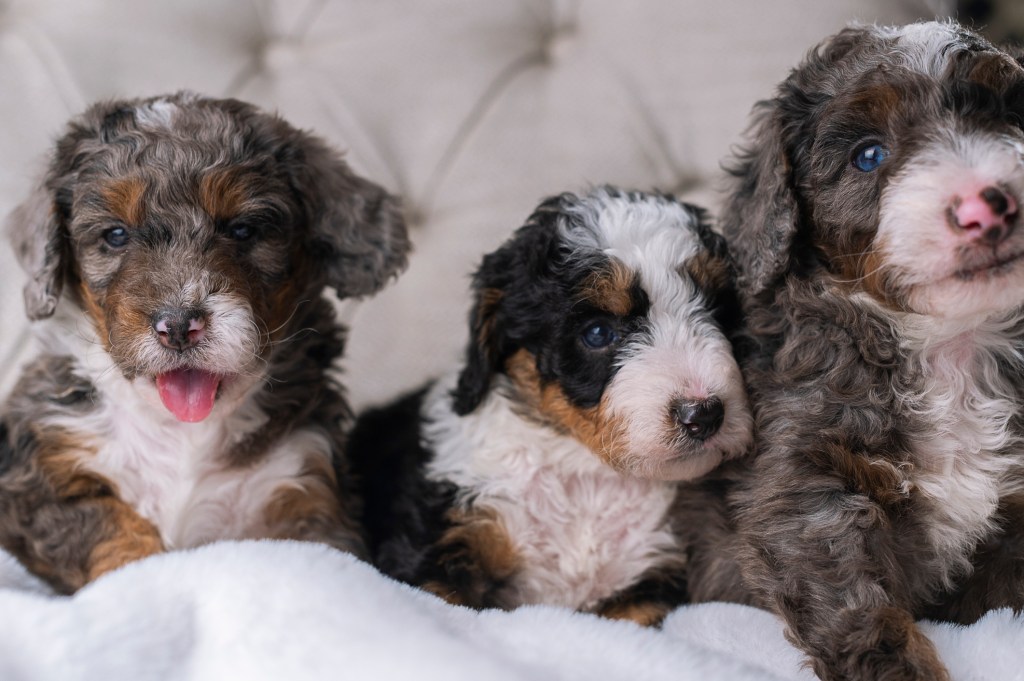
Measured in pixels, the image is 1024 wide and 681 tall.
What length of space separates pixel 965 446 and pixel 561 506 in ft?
3.86

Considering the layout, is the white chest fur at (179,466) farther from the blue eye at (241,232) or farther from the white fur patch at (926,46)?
the white fur patch at (926,46)

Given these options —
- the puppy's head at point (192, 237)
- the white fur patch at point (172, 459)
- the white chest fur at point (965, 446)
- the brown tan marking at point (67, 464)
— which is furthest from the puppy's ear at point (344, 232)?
the white chest fur at point (965, 446)

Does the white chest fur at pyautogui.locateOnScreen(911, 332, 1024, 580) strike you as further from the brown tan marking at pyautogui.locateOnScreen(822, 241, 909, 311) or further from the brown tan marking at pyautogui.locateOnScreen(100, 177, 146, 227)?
the brown tan marking at pyautogui.locateOnScreen(100, 177, 146, 227)

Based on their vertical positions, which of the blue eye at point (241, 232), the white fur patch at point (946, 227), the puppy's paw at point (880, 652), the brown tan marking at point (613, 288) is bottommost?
the puppy's paw at point (880, 652)

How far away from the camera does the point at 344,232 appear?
130 inches

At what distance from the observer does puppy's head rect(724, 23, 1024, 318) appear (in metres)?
2.38

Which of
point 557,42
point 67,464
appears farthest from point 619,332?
point 557,42

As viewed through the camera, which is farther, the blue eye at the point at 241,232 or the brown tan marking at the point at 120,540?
the blue eye at the point at 241,232

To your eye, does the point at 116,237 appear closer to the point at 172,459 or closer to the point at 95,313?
the point at 95,313

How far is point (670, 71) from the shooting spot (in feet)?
14.5

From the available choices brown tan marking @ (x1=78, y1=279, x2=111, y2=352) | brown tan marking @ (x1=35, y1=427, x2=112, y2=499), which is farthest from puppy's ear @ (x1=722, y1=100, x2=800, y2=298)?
brown tan marking @ (x1=35, y1=427, x2=112, y2=499)

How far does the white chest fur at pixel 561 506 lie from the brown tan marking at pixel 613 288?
18.4 inches

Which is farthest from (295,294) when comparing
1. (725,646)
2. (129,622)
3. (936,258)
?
(936,258)

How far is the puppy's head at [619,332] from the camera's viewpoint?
2809 mm
